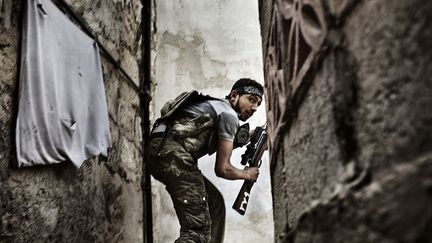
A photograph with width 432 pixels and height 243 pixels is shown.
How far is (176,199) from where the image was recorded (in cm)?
225

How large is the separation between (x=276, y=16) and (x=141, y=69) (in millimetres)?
2067

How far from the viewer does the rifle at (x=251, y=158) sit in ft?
8.16

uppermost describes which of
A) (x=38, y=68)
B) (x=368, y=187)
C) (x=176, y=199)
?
(x=38, y=68)

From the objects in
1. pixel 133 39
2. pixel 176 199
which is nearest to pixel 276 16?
pixel 176 199

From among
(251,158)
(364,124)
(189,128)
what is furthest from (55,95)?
(251,158)

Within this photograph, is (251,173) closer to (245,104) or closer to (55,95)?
(245,104)

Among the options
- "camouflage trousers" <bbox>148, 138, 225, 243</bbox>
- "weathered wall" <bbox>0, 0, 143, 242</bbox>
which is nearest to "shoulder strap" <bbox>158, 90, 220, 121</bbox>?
"camouflage trousers" <bbox>148, 138, 225, 243</bbox>

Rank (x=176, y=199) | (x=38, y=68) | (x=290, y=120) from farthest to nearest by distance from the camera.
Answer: (x=176, y=199), (x=38, y=68), (x=290, y=120)

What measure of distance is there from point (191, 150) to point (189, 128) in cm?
11

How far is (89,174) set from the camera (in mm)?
1943

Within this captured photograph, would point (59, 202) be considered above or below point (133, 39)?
below

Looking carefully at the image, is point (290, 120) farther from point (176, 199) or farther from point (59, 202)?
point (176, 199)

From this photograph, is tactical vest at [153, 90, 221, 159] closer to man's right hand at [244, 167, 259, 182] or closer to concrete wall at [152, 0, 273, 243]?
man's right hand at [244, 167, 259, 182]

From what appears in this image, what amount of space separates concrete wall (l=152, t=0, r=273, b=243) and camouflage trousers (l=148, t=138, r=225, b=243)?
1334 millimetres
